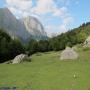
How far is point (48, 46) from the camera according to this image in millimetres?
141750

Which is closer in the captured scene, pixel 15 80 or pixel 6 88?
pixel 6 88

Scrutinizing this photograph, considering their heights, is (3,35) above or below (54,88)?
above

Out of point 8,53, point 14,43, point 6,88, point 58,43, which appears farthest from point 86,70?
point 58,43

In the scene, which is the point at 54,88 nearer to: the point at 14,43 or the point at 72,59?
the point at 72,59

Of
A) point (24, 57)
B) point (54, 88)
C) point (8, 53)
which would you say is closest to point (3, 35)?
point (8, 53)

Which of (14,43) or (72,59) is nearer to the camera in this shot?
(72,59)

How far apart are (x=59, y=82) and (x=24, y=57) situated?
79.8 ft

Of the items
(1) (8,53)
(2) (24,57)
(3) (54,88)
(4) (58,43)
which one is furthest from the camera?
(4) (58,43)

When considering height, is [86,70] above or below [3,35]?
below

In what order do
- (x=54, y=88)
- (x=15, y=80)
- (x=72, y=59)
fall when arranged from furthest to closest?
(x=72, y=59)
(x=15, y=80)
(x=54, y=88)

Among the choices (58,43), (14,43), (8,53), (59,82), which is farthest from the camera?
(58,43)

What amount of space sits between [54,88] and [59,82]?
244 centimetres

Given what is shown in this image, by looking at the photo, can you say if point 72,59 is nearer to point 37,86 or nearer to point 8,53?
point 37,86

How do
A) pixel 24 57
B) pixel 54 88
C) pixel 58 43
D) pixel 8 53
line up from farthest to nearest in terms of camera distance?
pixel 58 43 → pixel 8 53 → pixel 24 57 → pixel 54 88
